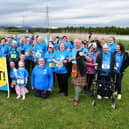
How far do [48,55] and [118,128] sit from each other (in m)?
3.27

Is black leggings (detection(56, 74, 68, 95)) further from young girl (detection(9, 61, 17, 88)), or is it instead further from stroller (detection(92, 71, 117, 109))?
young girl (detection(9, 61, 17, 88))

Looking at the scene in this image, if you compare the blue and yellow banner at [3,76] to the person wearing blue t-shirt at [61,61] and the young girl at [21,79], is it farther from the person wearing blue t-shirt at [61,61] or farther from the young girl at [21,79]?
the person wearing blue t-shirt at [61,61]

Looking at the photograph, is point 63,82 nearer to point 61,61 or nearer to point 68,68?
point 68,68

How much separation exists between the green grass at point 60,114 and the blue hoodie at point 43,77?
0.43 meters

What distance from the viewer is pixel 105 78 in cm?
542

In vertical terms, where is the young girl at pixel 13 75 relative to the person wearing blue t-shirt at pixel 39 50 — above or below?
below

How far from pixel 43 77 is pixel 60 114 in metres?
1.48

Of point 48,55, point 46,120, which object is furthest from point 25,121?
point 48,55

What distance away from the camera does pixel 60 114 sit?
500 centimetres

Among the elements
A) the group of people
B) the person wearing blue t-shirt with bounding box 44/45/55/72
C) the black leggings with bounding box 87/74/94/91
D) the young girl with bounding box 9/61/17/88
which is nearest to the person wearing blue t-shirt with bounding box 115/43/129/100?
the group of people

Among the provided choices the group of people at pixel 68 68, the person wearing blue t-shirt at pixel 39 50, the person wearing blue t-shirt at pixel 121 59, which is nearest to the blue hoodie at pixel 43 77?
the group of people at pixel 68 68

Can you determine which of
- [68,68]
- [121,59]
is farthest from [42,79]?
[121,59]

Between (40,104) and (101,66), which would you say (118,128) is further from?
(40,104)

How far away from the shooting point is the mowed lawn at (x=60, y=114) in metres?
4.45
